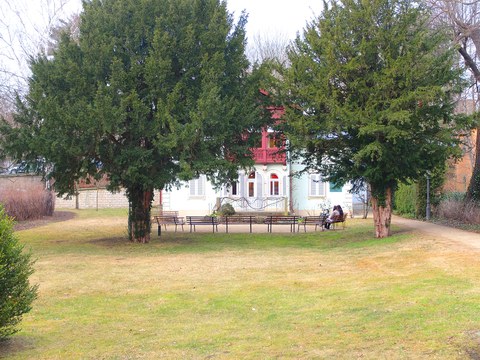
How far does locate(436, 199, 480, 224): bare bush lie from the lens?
2745 centimetres

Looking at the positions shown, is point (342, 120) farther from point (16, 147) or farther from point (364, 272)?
point (16, 147)

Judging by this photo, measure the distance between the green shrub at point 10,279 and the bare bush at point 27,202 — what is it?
29844mm

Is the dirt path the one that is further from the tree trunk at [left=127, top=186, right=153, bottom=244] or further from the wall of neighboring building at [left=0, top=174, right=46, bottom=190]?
the wall of neighboring building at [left=0, top=174, right=46, bottom=190]

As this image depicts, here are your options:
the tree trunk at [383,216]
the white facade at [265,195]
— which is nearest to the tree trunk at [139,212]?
the tree trunk at [383,216]

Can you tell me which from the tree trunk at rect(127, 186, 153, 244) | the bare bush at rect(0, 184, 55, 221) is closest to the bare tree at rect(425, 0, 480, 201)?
the tree trunk at rect(127, 186, 153, 244)

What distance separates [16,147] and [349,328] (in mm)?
17604

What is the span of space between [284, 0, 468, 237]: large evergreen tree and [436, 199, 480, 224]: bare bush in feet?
14.4

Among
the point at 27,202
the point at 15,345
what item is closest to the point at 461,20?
the point at 15,345

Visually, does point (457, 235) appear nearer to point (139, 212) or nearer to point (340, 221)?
point (340, 221)

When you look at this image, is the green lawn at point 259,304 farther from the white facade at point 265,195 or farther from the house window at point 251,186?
the house window at point 251,186

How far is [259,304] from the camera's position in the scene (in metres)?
12.4

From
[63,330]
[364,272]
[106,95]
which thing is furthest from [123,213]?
[63,330]

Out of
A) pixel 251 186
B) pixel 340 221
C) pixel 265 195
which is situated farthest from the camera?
pixel 251 186

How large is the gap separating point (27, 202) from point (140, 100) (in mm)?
20208
